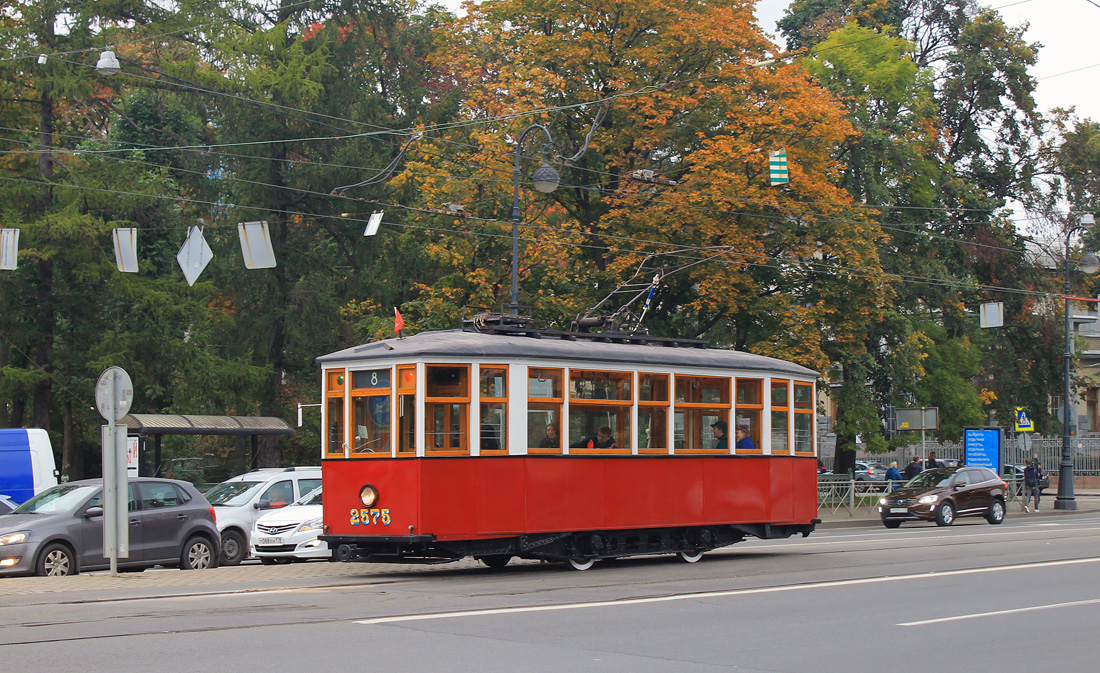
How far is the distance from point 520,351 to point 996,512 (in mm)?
19895

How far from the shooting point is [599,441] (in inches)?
627

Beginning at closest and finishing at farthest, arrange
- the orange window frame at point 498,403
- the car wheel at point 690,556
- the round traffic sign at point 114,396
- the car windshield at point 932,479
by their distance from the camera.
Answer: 1. the round traffic sign at point 114,396
2. the orange window frame at point 498,403
3. the car wheel at point 690,556
4. the car windshield at point 932,479

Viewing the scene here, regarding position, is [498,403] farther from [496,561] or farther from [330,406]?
[496,561]

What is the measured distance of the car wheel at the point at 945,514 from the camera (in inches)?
1159

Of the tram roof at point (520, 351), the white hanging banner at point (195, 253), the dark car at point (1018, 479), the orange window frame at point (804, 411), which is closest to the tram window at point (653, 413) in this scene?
the tram roof at point (520, 351)

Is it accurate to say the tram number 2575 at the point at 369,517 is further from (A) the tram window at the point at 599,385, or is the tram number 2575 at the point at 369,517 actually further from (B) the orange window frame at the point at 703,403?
(B) the orange window frame at the point at 703,403

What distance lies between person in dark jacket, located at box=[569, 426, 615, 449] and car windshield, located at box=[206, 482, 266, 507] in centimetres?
720

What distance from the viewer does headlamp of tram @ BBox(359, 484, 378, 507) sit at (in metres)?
14.5

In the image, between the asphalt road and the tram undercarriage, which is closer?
the asphalt road

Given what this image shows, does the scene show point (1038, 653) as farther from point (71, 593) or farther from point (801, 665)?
point (71, 593)

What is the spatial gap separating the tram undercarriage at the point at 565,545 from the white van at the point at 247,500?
17.3ft

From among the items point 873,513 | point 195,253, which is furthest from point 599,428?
point 873,513

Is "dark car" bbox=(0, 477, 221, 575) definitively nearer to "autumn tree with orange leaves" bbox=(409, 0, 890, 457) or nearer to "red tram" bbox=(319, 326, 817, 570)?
"red tram" bbox=(319, 326, 817, 570)

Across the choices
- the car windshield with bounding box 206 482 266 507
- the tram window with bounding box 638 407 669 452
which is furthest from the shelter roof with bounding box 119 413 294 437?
the tram window with bounding box 638 407 669 452
